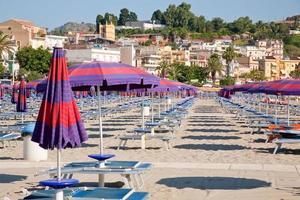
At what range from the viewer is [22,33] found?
122875 millimetres

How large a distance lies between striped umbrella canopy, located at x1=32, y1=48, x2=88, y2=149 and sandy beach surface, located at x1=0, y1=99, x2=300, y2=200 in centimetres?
254

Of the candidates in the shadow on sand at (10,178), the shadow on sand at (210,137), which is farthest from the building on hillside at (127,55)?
the shadow on sand at (10,178)

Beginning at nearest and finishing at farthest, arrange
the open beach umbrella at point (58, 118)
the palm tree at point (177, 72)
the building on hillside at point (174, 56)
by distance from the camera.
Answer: the open beach umbrella at point (58, 118)
the palm tree at point (177, 72)
the building on hillside at point (174, 56)

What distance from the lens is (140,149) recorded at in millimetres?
17141

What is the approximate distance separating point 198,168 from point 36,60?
267ft

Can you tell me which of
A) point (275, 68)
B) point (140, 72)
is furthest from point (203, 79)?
point (140, 72)

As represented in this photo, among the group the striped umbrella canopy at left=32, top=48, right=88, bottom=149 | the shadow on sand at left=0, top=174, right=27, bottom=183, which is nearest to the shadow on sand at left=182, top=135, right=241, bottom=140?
the shadow on sand at left=0, top=174, right=27, bottom=183

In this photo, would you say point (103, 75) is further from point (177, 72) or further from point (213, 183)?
point (177, 72)

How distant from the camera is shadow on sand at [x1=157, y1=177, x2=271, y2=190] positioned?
10.7 meters

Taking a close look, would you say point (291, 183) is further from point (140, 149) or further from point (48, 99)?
point (140, 149)

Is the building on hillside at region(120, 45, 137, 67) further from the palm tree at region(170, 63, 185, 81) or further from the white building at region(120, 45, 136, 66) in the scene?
the palm tree at region(170, 63, 185, 81)

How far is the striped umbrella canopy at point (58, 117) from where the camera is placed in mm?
7152

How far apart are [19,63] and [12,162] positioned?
82.6m

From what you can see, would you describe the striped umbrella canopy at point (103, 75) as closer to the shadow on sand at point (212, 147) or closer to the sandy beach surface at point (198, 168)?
the sandy beach surface at point (198, 168)
